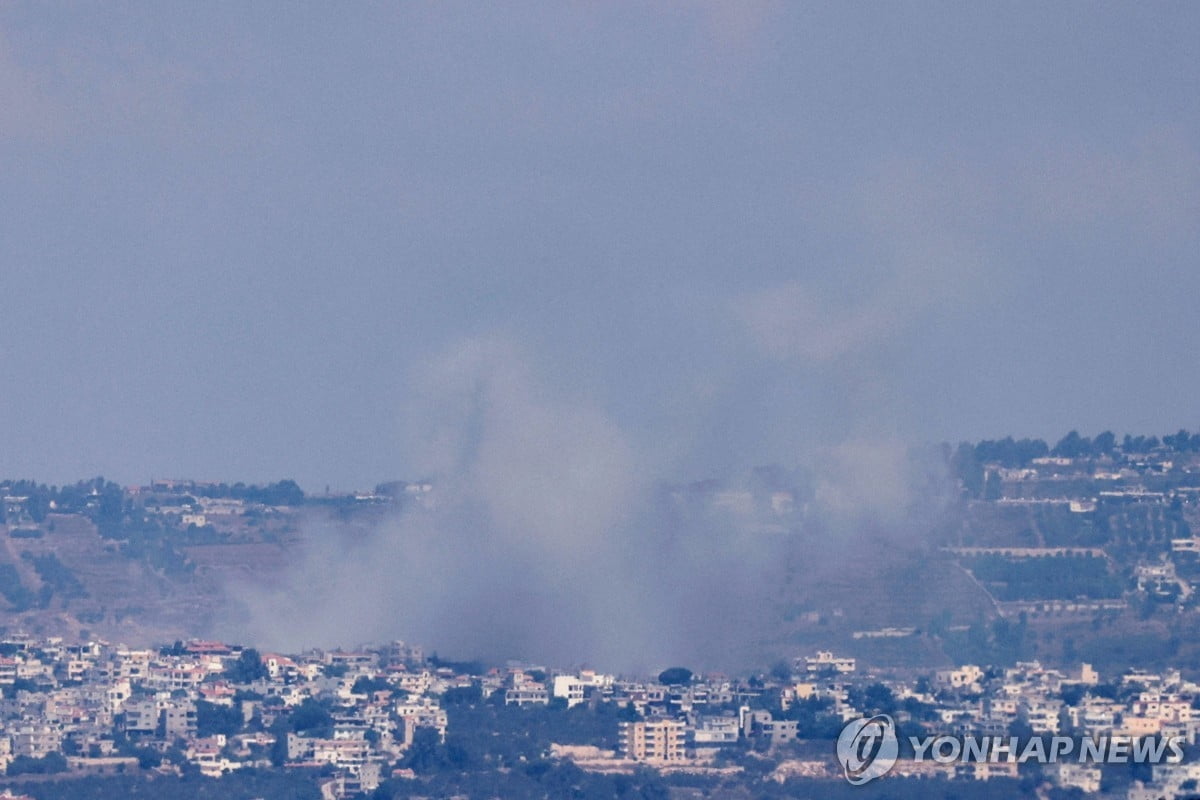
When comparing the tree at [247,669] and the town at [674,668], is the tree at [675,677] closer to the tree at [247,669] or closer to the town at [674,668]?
the town at [674,668]

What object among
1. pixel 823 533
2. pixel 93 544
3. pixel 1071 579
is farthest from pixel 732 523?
pixel 93 544

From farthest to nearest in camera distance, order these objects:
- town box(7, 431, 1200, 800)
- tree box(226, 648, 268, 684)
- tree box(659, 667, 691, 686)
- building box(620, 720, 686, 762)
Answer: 1. tree box(226, 648, 268, 684)
2. tree box(659, 667, 691, 686)
3. building box(620, 720, 686, 762)
4. town box(7, 431, 1200, 800)

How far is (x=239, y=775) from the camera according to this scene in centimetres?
6731

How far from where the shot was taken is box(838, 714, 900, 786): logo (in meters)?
62.1

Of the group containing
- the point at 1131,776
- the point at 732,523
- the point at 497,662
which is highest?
the point at 732,523

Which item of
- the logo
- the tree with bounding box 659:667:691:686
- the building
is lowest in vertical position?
the logo

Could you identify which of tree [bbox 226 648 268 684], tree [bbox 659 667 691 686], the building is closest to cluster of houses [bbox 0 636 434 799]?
tree [bbox 226 648 268 684]

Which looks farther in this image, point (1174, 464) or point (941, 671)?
point (1174, 464)

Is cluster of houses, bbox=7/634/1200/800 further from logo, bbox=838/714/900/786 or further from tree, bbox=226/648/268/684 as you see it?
logo, bbox=838/714/900/786

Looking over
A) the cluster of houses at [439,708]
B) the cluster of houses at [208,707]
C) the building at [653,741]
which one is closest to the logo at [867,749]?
the cluster of houses at [439,708]

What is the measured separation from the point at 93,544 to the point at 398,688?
30316 millimetres

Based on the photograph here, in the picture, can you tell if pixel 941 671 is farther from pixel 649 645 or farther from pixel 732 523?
pixel 732 523

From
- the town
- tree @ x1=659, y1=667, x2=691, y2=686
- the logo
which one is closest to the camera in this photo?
the logo

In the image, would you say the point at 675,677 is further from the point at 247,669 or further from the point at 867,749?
the point at 867,749
